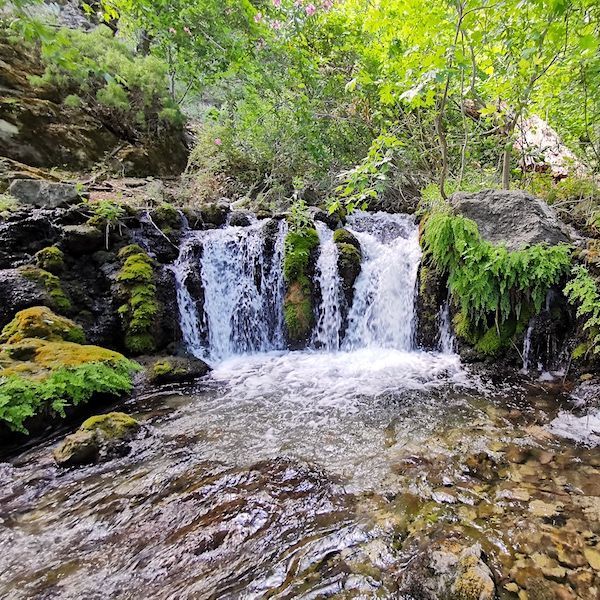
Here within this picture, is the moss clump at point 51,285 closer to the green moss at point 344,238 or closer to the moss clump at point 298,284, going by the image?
the moss clump at point 298,284

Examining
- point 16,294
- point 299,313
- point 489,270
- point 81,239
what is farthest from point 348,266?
point 16,294

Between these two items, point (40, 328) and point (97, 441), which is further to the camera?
point (40, 328)

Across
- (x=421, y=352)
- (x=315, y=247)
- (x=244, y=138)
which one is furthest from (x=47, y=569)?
(x=244, y=138)

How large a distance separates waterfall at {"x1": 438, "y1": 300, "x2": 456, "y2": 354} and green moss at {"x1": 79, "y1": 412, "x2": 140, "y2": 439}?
5139 millimetres

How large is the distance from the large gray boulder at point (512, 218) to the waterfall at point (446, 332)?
4.71 feet

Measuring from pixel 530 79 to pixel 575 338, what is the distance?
3.93 meters

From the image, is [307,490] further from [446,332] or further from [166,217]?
[166,217]

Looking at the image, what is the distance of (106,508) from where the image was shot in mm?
3016

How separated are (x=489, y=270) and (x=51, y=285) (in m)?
7.18

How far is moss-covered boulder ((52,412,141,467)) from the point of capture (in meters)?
3.65

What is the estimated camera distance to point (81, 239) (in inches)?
272

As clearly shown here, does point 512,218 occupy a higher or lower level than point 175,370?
higher

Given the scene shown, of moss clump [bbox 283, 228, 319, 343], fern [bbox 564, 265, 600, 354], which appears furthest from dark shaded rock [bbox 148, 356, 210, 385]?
fern [bbox 564, 265, 600, 354]

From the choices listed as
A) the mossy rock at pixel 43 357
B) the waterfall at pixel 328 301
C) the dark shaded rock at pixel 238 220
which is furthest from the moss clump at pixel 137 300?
the waterfall at pixel 328 301
